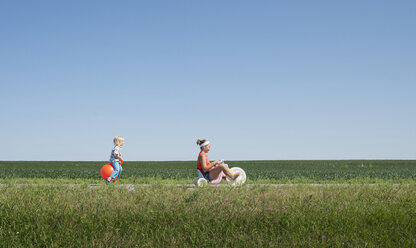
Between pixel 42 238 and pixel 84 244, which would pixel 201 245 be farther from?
pixel 42 238

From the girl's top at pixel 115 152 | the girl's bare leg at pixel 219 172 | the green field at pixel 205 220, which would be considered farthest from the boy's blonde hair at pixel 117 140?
the green field at pixel 205 220

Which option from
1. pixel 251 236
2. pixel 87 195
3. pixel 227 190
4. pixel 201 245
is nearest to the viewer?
pixel 201 245

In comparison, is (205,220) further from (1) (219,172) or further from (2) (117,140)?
(2) (117,140)

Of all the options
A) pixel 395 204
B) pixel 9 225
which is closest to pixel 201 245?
pixel 9 225

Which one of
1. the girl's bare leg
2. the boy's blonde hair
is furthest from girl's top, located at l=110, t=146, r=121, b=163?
the girl's bare leg

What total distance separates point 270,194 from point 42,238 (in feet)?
16.6

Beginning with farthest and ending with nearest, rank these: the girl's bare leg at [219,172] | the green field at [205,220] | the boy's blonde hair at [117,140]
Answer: the boy's blonde hair at [117,140]
the girl's bare leg at [219,172]
the green field at [205,220]

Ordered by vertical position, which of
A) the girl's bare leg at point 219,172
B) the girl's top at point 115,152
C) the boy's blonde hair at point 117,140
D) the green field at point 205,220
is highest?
the boy's blonde hair at point 117,140

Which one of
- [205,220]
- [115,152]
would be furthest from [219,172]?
[205,220]

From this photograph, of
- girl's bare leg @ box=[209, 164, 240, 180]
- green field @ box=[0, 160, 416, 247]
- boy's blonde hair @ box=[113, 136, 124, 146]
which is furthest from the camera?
boy's blonde hair @ box=[113, 136, 124, 146]

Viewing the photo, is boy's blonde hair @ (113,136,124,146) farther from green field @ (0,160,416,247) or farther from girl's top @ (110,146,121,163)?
green field @ (0,160,416,247)

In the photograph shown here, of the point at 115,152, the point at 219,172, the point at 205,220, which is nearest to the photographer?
the point at 205,220

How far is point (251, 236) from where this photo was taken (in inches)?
234

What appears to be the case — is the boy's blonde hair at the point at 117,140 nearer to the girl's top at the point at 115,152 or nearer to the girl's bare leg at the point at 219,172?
the girl's top at the point at 115,152
